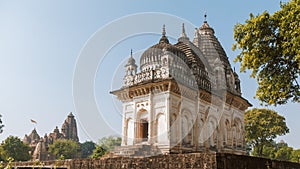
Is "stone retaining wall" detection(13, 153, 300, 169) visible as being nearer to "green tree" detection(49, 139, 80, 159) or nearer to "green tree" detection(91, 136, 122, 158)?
"green tree" detection(91, 136, 122, 158)

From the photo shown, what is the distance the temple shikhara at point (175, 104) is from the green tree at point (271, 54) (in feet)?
30.0

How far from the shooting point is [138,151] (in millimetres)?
20578

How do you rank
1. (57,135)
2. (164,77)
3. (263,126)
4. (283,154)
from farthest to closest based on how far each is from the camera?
1. (57,135)
2. (283,154)
3. (263,126)
4. (164,77)

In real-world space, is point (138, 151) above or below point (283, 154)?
above

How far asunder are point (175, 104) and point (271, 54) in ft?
36.1

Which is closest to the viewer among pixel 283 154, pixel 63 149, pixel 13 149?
pixel 13 149

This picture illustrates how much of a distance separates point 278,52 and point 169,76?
34.0ft

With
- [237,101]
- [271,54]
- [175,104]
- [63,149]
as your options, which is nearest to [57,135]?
[63,149]

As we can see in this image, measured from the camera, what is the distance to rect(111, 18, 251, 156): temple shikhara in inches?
876

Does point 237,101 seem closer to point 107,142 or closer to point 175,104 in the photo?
point 175,104

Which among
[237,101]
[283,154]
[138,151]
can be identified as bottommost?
[283,154]

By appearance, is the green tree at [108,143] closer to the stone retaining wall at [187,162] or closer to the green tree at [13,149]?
the stone retaining wall at [187,162]

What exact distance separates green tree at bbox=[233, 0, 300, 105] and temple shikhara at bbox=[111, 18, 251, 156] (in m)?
9.13

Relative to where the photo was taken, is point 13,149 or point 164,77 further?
point 13,149
